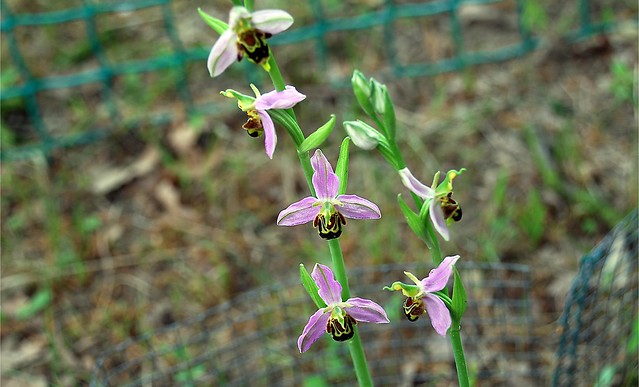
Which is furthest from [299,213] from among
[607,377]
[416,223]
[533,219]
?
[533,219]

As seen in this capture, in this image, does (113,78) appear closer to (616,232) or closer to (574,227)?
(574,227)

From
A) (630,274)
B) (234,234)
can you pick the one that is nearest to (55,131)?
(234,234)

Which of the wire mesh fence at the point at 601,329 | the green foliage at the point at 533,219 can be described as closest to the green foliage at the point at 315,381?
the wire mesh fence at the point at 601,329

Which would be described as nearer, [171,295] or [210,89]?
[171,295]

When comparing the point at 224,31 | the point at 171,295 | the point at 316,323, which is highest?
the point at 171,295

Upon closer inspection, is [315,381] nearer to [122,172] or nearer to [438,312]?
[438,312]

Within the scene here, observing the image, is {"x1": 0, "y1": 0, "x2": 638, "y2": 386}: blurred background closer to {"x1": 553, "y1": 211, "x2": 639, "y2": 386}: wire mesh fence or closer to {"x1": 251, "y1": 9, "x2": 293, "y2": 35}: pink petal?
{"x1": 553, "y1": 211, "x2": 639, "y2": 386}: wire mesh fence
